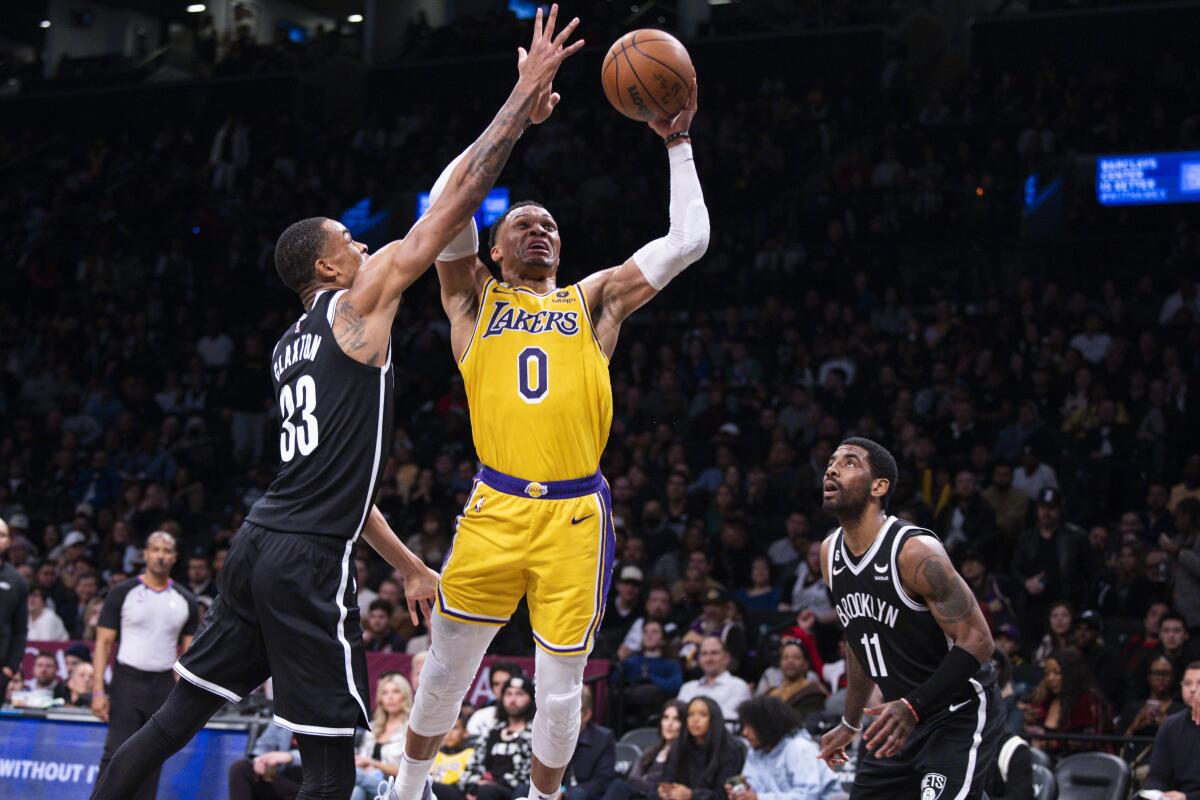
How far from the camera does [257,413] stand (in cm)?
1884

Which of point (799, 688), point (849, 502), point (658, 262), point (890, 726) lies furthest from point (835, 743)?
point (799, 688)

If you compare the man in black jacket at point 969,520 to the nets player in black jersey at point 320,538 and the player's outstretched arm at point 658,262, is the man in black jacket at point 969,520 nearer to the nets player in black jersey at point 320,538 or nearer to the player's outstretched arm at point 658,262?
the player's outstretched arm at point 658,262

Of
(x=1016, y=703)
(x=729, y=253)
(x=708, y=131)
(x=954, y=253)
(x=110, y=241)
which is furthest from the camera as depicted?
(x=110, y=241)

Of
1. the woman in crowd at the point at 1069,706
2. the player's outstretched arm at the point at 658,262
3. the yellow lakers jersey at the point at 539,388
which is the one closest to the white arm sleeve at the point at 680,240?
the player's outstretched arm at the point at 658,262

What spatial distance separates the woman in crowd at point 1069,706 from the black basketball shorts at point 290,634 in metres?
6.57

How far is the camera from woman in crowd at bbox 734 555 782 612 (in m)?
Result: 12.8

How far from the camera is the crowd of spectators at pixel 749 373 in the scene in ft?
39.4

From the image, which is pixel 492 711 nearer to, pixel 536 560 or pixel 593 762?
pixel 593 762

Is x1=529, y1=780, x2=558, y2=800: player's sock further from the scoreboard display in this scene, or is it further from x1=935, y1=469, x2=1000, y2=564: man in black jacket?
the scoreboard display

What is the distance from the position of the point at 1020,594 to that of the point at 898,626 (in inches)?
257

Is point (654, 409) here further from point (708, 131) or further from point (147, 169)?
point (147, 169)

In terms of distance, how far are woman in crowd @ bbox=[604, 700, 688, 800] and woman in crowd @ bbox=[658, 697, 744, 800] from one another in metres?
0.08

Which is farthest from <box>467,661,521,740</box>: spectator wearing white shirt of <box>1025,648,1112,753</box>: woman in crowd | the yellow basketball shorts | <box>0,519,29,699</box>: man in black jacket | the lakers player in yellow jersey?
the yellow basketball shorts

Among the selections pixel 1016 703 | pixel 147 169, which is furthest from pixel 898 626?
pixel 147 169
